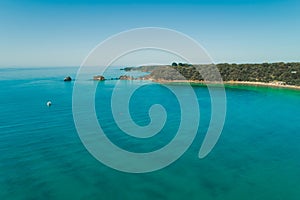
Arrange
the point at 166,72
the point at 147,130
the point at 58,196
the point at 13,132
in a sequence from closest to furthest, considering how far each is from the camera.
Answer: the point at 58,196 < the point at 13,132 < the point at 147,130 < the point at 166,72

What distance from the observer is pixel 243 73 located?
240 feet

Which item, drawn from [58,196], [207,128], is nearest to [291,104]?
[207,128]

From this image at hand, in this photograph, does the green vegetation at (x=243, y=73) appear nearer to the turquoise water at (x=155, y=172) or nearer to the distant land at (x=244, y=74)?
the distant land at (x=244, y=74)

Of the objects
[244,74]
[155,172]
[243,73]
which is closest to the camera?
[155,172]

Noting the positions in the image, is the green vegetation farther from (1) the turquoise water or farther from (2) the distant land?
(1) the turquoise water

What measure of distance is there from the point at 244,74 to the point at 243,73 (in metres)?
0.69

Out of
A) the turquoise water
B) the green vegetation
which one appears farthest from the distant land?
the turquoise water

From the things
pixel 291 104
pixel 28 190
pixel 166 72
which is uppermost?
pixel 166 72

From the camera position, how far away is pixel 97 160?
1670 centimetres

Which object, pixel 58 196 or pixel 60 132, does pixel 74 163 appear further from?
pixel 60 132

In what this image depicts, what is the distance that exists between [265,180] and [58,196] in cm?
1218

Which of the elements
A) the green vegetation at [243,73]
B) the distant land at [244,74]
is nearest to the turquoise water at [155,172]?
the distant land at [244,74]

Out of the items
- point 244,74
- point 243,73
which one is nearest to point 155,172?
point 244,74

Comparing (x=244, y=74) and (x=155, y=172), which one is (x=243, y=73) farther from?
(x=155, y=172)
